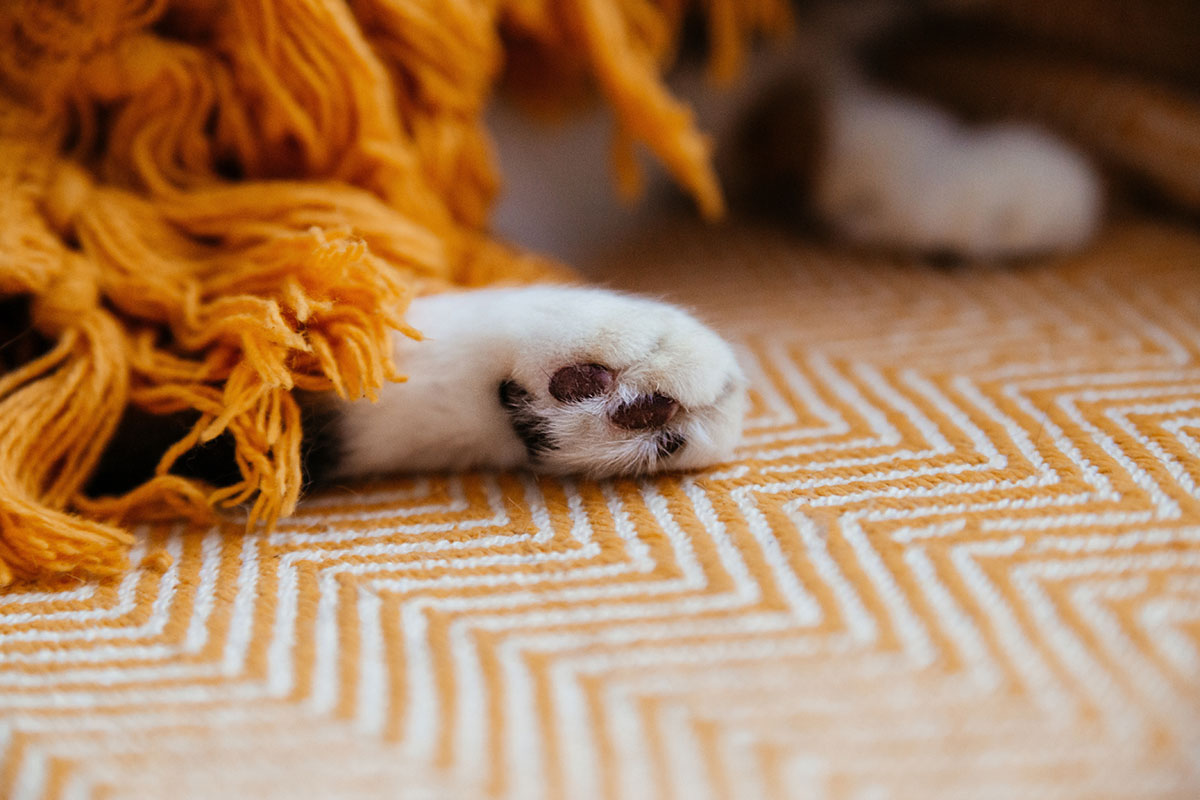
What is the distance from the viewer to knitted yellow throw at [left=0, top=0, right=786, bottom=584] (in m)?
0.53

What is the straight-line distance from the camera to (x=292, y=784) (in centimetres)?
37

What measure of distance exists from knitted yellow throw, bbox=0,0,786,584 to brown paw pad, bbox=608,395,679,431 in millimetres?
126

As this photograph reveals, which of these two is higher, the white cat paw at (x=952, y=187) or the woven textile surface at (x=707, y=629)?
the white cat paw at (x=952, y=187)

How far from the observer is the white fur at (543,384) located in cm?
53

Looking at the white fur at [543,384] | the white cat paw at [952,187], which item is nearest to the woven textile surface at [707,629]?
the white fur at [543,384]

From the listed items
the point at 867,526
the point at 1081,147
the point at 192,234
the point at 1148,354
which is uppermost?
the point at 1081,147

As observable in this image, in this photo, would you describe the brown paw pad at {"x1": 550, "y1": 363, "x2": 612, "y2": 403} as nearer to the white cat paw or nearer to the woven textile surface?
the woven textile surface

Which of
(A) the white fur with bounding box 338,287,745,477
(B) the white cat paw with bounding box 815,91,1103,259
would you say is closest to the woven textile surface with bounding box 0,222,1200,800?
(A) the white fur with bounding box 338,287,745,477

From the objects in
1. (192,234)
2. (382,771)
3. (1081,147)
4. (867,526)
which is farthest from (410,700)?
(1081,147)

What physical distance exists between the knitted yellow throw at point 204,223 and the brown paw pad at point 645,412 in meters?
0.13

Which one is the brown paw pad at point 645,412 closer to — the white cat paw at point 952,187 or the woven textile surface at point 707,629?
the woven textile surface at point 707,629

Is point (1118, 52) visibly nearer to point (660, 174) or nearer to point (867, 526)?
point (660, 174)

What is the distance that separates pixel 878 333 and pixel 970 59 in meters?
0.50

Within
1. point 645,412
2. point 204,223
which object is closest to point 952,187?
point 645,412
